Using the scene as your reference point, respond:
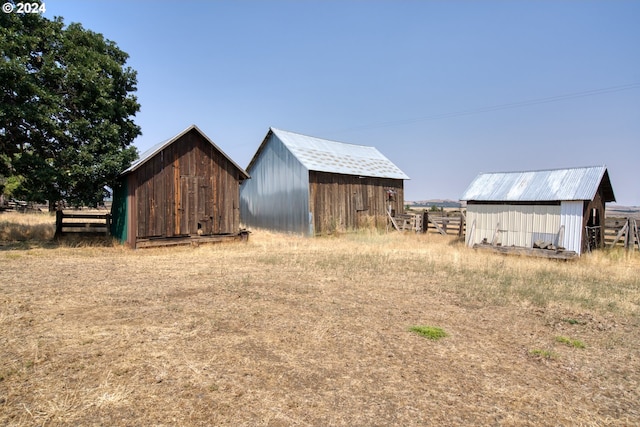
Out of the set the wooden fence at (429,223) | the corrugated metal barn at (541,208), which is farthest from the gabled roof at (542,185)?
the wooden fence at (429,223)

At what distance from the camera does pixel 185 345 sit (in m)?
5.69

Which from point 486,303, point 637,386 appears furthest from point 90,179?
point 637,386

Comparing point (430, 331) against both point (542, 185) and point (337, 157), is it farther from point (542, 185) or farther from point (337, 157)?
point (337, 157)

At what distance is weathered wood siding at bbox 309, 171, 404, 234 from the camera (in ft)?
75.9

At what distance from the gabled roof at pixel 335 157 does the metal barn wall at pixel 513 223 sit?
29.5 feet

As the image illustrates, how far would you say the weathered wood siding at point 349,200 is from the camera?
23.1m

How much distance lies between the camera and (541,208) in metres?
16.4

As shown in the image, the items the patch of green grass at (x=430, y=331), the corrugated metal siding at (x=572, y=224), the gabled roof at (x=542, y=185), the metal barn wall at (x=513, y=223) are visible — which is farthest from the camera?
the metal barn wall at (x=513, y=223)

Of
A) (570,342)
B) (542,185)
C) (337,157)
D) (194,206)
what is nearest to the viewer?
(570,342)

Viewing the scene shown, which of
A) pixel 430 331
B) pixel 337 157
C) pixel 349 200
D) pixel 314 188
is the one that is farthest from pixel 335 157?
pixel 430 331

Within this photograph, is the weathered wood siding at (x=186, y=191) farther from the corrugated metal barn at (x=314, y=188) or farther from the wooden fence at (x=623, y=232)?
the wooden fence at (x=623, y=232)

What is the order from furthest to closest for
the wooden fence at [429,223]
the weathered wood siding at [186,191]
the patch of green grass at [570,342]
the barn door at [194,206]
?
1. the wooden fence at [429,223]
2. the barn door at [194,206]
3. the weathered wood siding at [186,191]
4. the patch of green grass at [570,342]

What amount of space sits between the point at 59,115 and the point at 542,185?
2116 cm

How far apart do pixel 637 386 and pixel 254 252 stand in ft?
44.1
